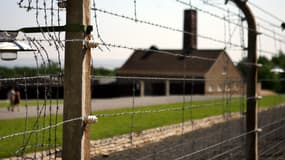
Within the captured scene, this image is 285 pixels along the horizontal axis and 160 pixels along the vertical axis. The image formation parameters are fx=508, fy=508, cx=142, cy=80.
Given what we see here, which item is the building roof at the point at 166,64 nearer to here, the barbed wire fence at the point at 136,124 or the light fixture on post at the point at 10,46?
the barbed wire fence at the point at 136,124

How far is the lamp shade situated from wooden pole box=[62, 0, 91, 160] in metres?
0.22

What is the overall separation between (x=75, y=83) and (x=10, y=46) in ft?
1.27

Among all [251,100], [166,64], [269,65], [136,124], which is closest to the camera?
[251,100]

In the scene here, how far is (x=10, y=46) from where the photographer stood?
2600mm

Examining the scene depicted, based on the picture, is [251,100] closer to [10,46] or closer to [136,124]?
[10,46]

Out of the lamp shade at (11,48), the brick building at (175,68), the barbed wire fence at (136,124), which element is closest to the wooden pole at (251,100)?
the barbed wire fence at (136,124)

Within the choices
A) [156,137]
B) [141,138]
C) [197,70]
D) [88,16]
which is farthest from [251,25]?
[197,70]

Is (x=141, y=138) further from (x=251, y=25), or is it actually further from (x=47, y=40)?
(x=47, y=40)

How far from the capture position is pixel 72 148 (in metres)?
2.73

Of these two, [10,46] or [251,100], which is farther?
[251,100]

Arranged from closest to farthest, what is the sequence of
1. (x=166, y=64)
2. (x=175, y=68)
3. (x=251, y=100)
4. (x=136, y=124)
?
(x=251, y=100), (x=136, y=124), (x=175, y=68), (x=166, y=64)

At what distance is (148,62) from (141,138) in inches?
1912

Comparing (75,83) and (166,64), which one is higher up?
(166,64)

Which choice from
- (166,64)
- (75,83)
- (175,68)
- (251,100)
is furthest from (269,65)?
(166,64)
